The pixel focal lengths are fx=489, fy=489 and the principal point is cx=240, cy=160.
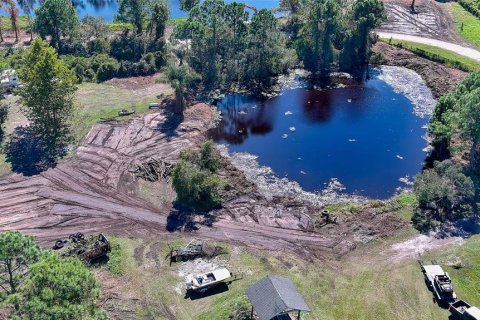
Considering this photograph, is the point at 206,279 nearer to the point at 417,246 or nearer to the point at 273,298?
the point at 273,298

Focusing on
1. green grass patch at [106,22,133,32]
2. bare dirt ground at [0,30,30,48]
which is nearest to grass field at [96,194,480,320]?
bare dirt ground at [0,30,30,48]

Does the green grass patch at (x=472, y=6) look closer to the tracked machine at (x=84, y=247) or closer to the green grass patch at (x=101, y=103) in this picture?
the green grass patch at (x=101, y=103)

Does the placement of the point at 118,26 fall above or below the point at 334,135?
above

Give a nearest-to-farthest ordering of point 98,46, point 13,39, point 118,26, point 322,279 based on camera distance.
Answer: point 322,279, point 98,46, point 13,39, point 118,26

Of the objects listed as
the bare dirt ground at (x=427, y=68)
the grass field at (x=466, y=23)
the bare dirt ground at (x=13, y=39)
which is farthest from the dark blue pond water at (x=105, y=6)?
the grass field at (x=466, y=23)

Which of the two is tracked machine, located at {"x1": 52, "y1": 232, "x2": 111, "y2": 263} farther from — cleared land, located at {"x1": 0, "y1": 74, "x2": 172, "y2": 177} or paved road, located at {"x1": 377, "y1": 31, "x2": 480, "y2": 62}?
paved road, located at {"x1": 377, "y1": 31, "x2": 480, "y2": 62}

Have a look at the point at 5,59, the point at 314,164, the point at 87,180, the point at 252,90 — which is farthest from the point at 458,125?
the point at 5,59

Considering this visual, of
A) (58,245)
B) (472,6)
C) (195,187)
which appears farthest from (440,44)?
(58,245)
